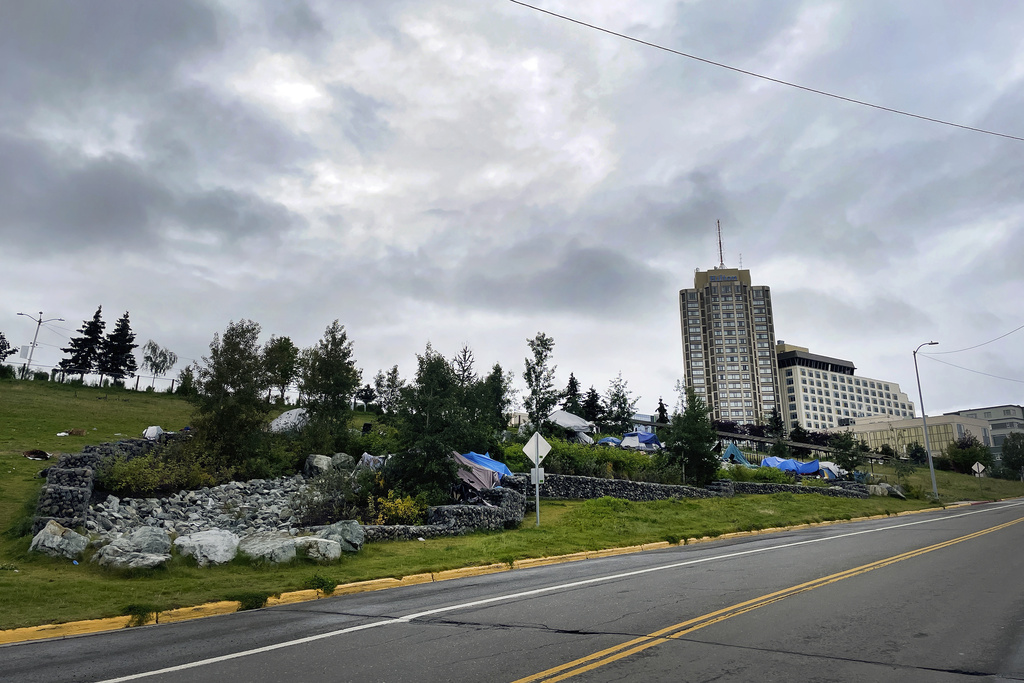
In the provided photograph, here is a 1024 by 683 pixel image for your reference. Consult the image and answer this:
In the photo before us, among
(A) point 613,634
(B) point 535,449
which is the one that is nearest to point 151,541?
(A) point 613,634

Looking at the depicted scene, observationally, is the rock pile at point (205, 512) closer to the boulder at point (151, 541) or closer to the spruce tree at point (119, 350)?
the boulder at point (151, 541)

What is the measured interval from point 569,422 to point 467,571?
35.2 meters

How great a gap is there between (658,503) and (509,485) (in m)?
6.81

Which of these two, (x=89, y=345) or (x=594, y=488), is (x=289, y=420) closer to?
(x=594, y=488)

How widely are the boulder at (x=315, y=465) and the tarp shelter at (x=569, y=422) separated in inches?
956

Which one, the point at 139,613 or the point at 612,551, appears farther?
the point at 612,551

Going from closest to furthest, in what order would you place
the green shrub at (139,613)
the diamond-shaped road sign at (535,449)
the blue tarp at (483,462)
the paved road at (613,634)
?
the paved road at (613,634) < the green shrub at (139,613) < the diamond-shaped road sign at (535,449) < the blue tarp at (483,462)

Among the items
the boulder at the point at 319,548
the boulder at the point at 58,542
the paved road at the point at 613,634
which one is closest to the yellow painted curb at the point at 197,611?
the paved road at the point at 613,634

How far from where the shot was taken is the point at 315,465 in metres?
24.6

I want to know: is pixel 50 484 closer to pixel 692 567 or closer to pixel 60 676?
pixel 60 676

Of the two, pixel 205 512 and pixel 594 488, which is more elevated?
pixel 594 488

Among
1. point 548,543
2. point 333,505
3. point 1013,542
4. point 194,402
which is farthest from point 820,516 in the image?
point 194,402

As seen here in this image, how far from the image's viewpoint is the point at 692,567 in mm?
12859

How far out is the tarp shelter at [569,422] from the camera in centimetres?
4731
